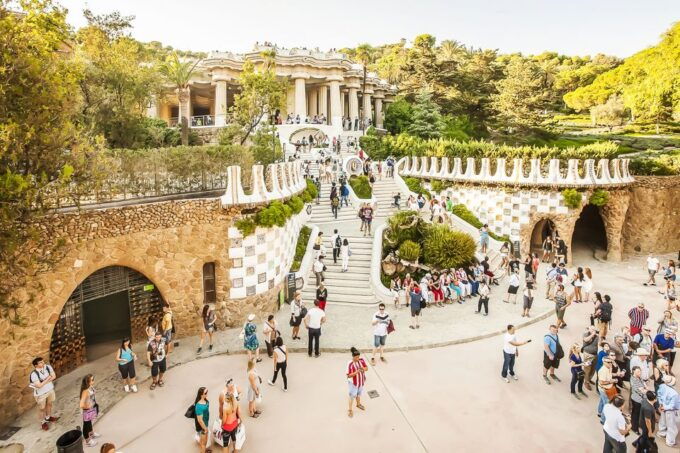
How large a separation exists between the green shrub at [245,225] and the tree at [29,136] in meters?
4.89

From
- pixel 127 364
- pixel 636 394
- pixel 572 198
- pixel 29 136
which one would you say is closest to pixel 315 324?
pixel 127 364

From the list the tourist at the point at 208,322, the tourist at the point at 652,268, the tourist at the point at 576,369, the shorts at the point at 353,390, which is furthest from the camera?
the tourist at the point at 652,268

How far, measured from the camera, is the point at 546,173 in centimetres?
2388

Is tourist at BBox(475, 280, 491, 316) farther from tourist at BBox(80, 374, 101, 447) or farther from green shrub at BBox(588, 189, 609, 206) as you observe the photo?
green shrub at BBox(588, 189, 609, 206)

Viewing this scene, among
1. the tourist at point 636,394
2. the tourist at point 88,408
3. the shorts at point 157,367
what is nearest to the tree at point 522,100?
the tourist at point 636,394

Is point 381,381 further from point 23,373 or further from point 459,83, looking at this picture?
point 459,83

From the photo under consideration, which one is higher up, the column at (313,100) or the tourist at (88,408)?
the column at (313,100)

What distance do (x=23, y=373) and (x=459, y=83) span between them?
4514 cm

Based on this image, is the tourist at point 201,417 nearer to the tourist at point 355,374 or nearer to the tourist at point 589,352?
the tourist at point 355,374

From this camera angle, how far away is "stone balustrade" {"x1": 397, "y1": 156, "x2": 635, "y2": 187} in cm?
2344

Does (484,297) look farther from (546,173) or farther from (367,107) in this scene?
(367,107)

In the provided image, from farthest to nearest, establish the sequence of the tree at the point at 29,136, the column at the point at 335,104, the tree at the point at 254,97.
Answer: the column at the point at 335,104 < the tree at the point at 254,97 < the tree at the point at 29,136

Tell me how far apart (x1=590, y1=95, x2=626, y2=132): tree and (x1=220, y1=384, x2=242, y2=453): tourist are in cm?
5189

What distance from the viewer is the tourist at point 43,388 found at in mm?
9039
